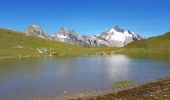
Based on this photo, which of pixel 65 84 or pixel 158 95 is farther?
pixel 65 84

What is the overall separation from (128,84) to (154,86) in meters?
7.14

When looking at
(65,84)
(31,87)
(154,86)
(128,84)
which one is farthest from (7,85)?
(154,86)

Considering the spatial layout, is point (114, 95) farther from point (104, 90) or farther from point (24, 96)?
point (24, 96)

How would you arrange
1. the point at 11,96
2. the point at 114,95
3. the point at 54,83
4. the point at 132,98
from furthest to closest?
the point at 54,83 → the point at 11,96 → the point at 114,95 → the point at 132,98

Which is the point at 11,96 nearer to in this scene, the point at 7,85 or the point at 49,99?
the point at 49,99

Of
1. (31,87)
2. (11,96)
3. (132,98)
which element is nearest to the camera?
(132,98)

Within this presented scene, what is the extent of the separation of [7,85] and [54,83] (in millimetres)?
8180

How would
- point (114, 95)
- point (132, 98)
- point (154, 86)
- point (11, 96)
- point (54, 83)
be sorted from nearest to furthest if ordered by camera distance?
point (132, 98)
point (114, 95)
point (11, 96)
point (154, 86)
point (54, 83)

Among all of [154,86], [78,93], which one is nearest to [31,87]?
[78,93]

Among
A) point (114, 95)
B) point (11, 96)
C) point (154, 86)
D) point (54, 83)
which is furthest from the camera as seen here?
point (54, 83)

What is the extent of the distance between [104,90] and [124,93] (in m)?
7.39

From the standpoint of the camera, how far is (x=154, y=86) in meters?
50.6

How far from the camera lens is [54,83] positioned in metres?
60.4

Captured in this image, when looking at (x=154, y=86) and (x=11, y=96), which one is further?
(x=154, y=86)
